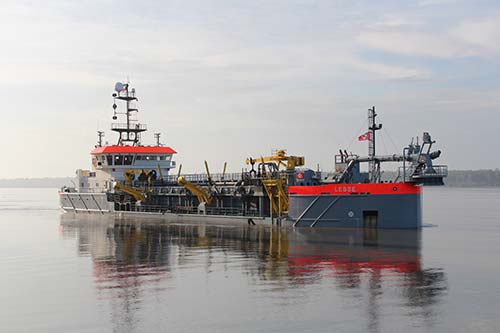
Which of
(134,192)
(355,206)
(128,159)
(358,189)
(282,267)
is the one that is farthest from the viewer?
(128,159)

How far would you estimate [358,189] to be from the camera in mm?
42438

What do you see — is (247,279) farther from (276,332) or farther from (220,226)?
(220,226)

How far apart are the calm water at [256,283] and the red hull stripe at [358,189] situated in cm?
305

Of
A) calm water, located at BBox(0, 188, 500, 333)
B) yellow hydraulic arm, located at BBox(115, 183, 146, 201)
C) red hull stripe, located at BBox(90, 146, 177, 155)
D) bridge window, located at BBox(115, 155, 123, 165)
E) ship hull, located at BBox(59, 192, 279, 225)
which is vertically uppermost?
red hull stripe, located at BBox(90, 146, 177, 155)

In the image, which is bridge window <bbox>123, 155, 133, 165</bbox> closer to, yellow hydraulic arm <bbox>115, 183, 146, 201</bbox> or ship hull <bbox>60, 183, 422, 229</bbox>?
yellow hydraulic arm <bbox>115, 183, 146, 201</bbox>

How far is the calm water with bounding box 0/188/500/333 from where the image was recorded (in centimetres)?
1823

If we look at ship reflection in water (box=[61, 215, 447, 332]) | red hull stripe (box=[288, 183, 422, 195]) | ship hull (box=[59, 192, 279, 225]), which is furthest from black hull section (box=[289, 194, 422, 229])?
ship hull (box=[59, 192, 279, 225])

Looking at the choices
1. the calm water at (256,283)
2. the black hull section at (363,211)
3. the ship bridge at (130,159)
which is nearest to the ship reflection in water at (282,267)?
the calm water at (256,283)

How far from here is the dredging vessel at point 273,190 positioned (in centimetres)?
4212

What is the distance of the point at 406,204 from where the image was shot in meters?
42.2

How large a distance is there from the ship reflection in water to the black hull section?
972mm

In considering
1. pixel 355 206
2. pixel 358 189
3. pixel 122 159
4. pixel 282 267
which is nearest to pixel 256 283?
pixel 282 267

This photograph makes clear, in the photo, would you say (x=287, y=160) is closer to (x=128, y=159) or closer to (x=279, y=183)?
(x=279, y=183)

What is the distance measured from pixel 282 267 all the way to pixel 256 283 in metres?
4.03
